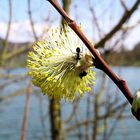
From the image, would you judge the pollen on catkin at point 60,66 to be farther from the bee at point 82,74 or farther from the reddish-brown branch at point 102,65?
the reddish-brown branch at point 102,65

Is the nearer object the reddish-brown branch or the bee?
the reddish-brown branch

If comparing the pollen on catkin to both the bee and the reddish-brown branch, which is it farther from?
the reddish-brown branch

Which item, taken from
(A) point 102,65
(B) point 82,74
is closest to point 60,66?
(B) point 82,74

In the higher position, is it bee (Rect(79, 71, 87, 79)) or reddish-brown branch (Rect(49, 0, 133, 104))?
bee (Rect(79, 71, 87, 79))

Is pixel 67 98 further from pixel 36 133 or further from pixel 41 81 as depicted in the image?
pixel 36 133

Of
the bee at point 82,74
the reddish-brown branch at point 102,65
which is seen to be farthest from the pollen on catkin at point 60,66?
the reddish-brown branch at point 102,65

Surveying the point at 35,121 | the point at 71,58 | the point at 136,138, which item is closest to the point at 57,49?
the point at 71,58

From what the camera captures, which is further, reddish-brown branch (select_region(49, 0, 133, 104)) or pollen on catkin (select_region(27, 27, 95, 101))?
pollen on catkin (select_region(27, 27, 95, 101))

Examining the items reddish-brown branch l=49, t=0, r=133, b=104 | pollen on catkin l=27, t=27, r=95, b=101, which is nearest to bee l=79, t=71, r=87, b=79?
pollen on catkin l=27, t=27, r=95, b=101

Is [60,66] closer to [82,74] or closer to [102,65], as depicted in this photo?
[82,74]
